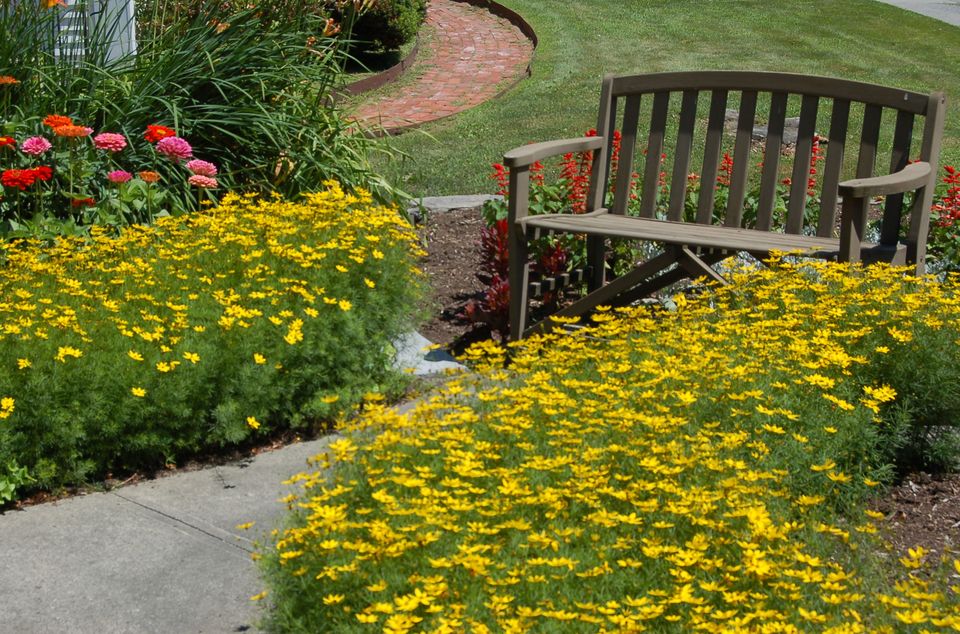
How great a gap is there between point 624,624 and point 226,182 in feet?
14.4

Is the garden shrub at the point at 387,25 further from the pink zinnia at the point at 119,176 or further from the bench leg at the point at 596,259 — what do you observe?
the bench leg at the point at 596,259

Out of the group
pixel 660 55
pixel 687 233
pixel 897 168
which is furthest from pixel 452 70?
pixel 897 168

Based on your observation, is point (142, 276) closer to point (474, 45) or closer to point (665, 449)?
point (665, 449)

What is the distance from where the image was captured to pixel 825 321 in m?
4.06

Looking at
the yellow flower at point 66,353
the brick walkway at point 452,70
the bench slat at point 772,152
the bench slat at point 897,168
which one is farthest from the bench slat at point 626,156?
the brick walkway at point 452,70

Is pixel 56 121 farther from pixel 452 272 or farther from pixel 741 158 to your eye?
pixel 741 158

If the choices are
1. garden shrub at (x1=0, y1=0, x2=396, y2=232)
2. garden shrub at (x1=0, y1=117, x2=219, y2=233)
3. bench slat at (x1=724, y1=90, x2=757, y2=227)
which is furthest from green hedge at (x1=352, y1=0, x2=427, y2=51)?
bench slat at (x1=724, y1=90, x2=757, y2=227)

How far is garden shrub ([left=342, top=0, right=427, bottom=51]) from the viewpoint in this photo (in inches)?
571

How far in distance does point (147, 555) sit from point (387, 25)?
11.7 metres

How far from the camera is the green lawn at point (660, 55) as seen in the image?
10.5 m

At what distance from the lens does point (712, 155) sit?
18.7 ft

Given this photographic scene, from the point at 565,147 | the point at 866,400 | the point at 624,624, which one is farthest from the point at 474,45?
the point at 624,624

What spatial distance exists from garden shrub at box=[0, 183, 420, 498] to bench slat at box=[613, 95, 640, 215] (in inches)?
45.9

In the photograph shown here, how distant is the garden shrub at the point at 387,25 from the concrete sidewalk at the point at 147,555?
1092cm
